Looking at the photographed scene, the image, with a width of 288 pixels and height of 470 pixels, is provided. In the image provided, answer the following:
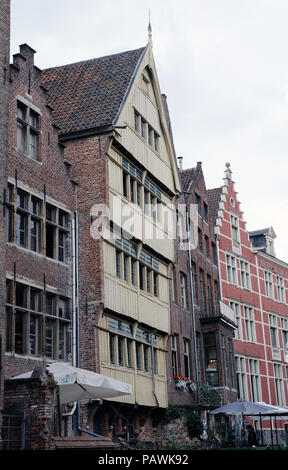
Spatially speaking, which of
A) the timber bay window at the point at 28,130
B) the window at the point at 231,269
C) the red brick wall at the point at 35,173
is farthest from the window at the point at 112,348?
the window at the point at 231,269

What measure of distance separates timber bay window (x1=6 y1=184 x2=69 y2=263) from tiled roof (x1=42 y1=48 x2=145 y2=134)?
12.7 feet

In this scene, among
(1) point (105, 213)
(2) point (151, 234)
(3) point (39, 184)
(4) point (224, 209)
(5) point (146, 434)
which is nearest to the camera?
(3) point (39, 184)

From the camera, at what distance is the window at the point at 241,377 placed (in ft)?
131

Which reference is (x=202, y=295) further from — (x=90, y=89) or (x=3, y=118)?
(x=3, y=118)

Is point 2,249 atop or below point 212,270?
below

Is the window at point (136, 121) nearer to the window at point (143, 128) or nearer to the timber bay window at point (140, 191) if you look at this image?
the window at point (143, 128)

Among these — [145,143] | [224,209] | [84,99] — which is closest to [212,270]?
[224,209]

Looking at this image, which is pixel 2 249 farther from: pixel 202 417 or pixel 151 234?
pixel 202 417

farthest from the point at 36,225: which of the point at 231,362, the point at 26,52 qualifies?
the point at 231,362

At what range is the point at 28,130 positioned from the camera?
20828 millimetres

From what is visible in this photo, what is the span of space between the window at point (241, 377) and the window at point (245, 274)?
195 inches

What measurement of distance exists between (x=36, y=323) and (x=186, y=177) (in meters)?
17.8
